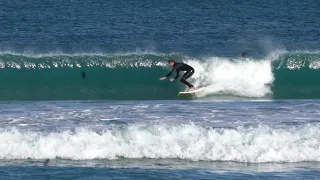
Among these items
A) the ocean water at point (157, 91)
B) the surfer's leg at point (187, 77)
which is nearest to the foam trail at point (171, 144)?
the ocean water at point (157, 91)

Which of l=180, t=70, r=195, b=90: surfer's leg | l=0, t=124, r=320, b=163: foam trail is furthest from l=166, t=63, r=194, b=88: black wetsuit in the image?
l=0, t=124, r=320, b=163: foam trail

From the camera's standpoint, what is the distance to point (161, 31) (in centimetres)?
4319

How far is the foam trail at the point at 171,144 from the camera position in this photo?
1906 centimetres

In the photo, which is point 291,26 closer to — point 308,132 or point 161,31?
point 161,31

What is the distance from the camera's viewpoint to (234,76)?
30.8 metres

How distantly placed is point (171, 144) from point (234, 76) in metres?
11.6

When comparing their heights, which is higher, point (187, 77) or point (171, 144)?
point (187, 77)

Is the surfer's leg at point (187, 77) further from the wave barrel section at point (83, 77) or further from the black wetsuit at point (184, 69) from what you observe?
the wave barrel section at point (83, 77)

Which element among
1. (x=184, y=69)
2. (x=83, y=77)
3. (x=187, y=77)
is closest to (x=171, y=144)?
(x=184, y=69)

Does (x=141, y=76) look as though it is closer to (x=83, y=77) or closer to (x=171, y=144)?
(x=83, y=77)

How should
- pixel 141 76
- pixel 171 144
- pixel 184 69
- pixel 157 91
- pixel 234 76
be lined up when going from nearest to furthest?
pixel 171 144, pixel 184 69, pixel 157 91, pixel 234 76, pixel 141 76

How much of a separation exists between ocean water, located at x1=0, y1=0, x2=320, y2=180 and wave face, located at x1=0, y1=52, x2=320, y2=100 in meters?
0.05

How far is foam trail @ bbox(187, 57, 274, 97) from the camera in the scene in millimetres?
28922

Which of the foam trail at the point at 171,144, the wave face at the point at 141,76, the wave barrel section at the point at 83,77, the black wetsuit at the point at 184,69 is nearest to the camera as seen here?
the foam trail at the point at 171,144
